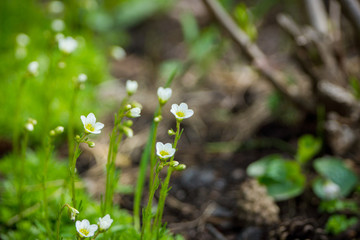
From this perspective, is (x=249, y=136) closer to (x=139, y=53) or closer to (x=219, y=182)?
(x=219, y=182)

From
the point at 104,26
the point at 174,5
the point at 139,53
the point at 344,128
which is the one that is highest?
the point at 174,5

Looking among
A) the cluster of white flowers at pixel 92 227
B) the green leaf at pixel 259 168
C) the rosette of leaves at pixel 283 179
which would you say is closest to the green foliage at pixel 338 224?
the rosette of leaves at pixel 283 179

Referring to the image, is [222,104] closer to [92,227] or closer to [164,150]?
[164,150]

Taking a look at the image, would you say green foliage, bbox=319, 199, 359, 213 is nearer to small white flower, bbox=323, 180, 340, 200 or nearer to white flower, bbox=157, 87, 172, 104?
small white flower, bbox=323, 180, 340, 200

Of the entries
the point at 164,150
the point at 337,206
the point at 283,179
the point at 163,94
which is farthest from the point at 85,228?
the point at 337,206

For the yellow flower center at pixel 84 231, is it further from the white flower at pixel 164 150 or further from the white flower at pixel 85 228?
the white flower at pixel 164 150

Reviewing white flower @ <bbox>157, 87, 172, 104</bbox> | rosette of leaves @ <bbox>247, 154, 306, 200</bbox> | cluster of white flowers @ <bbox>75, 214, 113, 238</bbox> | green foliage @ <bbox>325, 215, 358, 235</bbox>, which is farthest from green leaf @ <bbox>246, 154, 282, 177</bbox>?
cluster of white flowers @ <bbox>75, 214, 113, 238</bbox>

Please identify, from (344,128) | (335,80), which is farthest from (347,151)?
(335,80)
